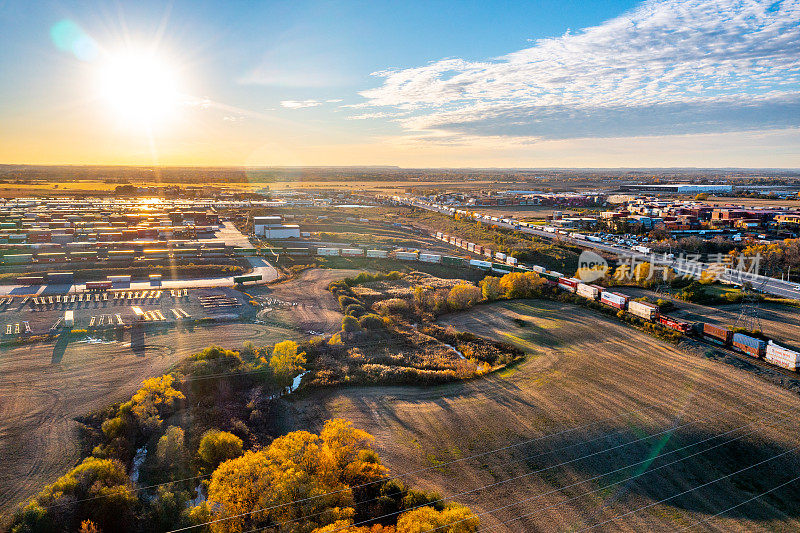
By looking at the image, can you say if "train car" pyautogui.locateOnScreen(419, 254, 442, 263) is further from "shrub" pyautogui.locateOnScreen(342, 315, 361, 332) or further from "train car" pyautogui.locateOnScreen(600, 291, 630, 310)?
"shrub" pyautogui.locateOnScreen(342, 315, 361, 332)

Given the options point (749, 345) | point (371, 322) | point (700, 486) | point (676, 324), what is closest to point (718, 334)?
point (749, 345)

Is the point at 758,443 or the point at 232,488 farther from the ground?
the point at 232,488

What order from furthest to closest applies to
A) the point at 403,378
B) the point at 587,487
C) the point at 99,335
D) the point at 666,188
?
the point at 666,188 < the point at 99,335 < the point at 403,378 < the point at 587,487

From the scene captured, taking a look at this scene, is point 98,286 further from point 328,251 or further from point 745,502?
point 745,502

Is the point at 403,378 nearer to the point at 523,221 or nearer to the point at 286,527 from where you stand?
the point at 286,527

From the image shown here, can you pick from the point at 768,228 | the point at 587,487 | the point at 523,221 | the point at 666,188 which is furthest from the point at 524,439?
the point at 666,188

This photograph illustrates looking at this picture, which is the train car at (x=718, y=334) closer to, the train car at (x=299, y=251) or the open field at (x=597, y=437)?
the open field at (x=597, y=437)

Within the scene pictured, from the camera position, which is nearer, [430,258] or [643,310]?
[643,310]
